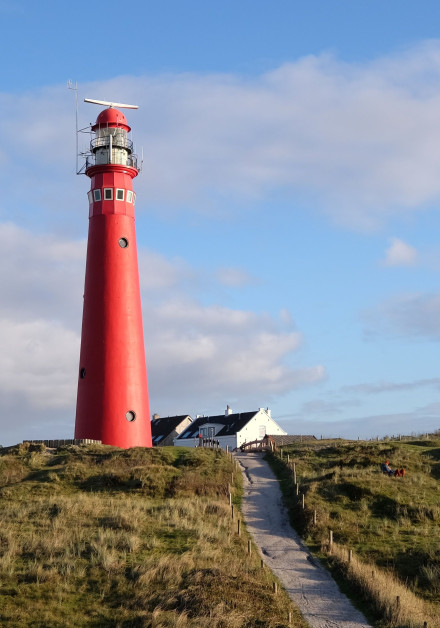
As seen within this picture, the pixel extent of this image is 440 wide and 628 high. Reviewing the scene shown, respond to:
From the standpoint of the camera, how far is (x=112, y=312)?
4103 centimetres

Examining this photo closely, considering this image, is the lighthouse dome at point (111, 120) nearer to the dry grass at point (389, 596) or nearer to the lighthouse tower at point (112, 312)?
the lighthouse tower at point (112, 312)

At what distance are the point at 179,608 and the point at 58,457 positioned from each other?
23429 millimetres

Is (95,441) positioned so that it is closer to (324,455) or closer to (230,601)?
(324,455)

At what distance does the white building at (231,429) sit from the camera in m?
78.6

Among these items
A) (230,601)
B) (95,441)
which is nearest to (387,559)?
(230,601)

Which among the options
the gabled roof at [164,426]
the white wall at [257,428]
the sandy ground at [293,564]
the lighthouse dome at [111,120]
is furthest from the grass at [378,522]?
the gabled roof at [164,426]

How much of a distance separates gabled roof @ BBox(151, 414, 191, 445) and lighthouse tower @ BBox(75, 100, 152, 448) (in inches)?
1743

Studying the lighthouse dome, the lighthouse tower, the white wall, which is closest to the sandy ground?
the lighthouse tower

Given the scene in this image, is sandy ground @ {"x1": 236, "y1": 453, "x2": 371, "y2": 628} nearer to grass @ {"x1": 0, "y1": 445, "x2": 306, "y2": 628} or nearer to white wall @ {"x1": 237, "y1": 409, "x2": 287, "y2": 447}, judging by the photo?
grass @ {"x1": 0, "y1": 445, "x2": 306, "y2": 628}

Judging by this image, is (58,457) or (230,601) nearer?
(230,601)

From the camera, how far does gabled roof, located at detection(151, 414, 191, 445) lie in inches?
3393

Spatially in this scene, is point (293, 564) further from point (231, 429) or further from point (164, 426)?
point (164, 426)

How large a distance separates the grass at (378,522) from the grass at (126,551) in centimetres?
256

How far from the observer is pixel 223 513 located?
29656mm
